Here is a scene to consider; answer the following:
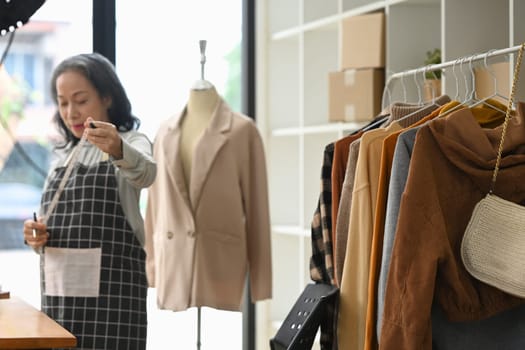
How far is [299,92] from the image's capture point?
4.87m

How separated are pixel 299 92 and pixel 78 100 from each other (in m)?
1.75

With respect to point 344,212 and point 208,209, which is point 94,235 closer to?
point 208,209

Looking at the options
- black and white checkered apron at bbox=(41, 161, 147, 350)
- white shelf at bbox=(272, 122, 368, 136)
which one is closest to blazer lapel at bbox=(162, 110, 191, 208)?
black and white checkered apron at bbox=(41, 161, 147, 350)

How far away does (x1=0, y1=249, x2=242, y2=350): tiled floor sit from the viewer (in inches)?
171

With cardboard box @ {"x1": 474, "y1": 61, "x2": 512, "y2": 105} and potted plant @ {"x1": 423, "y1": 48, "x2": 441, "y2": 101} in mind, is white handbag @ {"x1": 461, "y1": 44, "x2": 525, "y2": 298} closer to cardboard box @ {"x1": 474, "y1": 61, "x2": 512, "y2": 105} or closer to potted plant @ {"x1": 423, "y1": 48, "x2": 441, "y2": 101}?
cardboard box @ {"x1": 474, "y1": 61, "x2": 512, "y2": 105}

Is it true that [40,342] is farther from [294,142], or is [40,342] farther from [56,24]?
[294,142]

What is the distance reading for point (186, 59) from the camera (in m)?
4.73

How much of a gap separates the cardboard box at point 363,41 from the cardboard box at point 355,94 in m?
0.04

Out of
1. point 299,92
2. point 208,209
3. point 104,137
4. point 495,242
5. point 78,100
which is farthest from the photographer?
point 299,92

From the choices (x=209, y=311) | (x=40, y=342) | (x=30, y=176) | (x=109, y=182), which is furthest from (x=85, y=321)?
(x=209, y=311)

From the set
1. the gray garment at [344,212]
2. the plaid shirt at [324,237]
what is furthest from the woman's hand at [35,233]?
the gray garment at [344,212]

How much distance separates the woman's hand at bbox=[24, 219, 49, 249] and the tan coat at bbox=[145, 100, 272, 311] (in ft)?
2.57

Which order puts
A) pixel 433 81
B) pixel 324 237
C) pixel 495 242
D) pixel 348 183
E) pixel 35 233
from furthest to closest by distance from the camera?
pixel 433 81
pixel 35 233
pixel 324 237
pixel 348 183
pixel 495 242

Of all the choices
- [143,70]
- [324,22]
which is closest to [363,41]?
[324,22]
